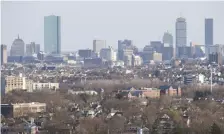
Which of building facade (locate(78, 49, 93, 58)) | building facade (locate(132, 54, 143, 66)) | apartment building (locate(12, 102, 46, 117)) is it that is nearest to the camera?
apartment building (locate(12, 102, 46, 117))

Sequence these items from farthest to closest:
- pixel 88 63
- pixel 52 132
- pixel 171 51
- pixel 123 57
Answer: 1. pixel 171 51
2. pixel 123 57
3. pixel 88 63
4. pixel 52 132

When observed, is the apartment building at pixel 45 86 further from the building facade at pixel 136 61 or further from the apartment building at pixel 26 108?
the building facade at pixel 136 61

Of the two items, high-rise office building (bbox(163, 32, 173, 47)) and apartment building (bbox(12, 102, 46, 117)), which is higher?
high-rise office building (bbox(163, 32, 173, 47))

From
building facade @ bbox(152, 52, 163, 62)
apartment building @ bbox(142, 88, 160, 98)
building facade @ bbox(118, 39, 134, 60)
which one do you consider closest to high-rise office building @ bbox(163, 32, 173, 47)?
building facade @ bbox(118, 39, 134, 60)

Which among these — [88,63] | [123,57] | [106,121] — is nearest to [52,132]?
[106,121]

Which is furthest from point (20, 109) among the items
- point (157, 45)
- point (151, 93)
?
point (157, 45)

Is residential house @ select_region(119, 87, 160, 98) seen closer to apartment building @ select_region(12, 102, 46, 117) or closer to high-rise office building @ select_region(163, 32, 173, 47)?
apartment building @ select_region(12, 102, 46, 117)

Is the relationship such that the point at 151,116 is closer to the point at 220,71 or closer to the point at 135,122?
the point at 135,122

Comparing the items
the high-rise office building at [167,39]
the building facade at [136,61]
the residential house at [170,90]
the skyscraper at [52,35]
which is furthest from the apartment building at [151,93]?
the skyscraper at [52,35]

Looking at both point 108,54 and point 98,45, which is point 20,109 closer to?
point 108,54
